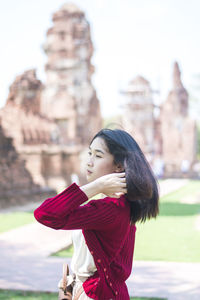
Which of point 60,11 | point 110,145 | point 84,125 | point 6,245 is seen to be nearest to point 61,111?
point 84,125

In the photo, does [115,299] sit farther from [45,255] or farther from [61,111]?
[61,111]

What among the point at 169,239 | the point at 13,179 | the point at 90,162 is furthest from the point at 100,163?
the point at 13,179

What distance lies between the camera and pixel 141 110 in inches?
1298

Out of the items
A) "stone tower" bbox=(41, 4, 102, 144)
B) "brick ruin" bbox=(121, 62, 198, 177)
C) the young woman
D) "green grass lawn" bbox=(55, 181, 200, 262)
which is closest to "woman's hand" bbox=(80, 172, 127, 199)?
the young woman

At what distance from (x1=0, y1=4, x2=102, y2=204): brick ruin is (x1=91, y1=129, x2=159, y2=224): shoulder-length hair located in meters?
10.6

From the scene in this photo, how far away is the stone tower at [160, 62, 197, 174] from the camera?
33094 mm

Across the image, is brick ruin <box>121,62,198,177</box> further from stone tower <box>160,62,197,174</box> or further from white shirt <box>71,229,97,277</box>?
white shirt <box>71,229,97,277</box>

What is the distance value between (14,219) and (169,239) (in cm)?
381

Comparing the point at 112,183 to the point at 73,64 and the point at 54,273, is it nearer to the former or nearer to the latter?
the point at 54,273

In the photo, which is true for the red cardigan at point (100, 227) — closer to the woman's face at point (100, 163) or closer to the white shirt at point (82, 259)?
the white shirt at point (82, 259)

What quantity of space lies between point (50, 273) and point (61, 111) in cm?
1664

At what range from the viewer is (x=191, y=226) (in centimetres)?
855

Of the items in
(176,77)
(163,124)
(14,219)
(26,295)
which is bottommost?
(163,124)

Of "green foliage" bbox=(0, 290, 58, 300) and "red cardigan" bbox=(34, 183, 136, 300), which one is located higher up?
"red cardigan" bbox=(34, 183, 136, 300)
